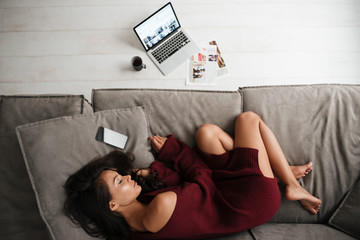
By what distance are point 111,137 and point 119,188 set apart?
11.6 inches

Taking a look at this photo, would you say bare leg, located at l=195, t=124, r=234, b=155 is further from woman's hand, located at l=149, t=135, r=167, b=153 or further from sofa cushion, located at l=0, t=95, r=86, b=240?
sofa cushion, located at l=0, t=95, r=86, b=240

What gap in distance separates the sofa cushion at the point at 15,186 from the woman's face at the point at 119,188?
1.44 feet

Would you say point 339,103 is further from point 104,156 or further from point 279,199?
point 104,156

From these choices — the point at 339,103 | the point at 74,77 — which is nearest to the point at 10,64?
the point at 74,77

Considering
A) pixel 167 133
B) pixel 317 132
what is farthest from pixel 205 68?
pixel 317 132

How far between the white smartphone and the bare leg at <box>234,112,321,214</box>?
0.71m

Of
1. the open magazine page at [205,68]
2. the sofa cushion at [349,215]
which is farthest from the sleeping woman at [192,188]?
the open magazine page at [205,68]

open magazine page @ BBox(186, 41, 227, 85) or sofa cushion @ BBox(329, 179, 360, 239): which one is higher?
open magazine page @ BBox(186, 41, 227, 85)

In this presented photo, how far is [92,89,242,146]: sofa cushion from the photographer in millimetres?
1482

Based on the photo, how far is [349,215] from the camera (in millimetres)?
1334

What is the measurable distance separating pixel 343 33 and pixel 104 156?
2.30 meters

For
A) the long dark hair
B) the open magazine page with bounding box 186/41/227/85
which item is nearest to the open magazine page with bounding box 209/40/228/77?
the open magazine page with bounding box 186/41/227/85

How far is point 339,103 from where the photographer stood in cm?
148

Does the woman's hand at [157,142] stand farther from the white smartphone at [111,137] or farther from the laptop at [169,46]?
the laptop at [169,46]
